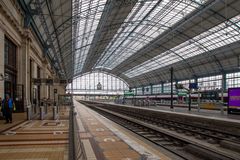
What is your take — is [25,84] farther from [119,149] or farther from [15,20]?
[119,149]

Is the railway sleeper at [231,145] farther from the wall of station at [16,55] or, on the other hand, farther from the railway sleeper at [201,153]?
the wall of station at [16,55]

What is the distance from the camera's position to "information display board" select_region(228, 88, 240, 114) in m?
29.8

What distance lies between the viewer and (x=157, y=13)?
4919 cm

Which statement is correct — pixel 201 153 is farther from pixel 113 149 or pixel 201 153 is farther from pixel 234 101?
pixel 234 101

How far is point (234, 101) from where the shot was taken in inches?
1197

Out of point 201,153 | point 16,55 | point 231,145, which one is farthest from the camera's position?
point 16,55

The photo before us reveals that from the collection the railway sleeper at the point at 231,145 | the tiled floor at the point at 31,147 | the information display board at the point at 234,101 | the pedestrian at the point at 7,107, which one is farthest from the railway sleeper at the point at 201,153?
the information display board at the point at 234,101

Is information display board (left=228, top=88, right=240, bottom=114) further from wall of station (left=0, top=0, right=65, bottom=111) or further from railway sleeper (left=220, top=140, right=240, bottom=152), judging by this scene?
wall of station (left=0, top=0, right=65, bottom=111)

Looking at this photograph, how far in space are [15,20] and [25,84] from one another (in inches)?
281

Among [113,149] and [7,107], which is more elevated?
[7,107]

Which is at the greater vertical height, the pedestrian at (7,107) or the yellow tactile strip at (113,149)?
the pedestrian at (7,107)

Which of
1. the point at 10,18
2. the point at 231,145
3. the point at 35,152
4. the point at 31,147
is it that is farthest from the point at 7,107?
the point at 231,145

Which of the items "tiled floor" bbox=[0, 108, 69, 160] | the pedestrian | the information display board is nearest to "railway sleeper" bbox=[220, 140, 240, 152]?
"tiled floor" bbox=[0, 108, 69, 160]

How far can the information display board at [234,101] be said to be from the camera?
97.7 ft
